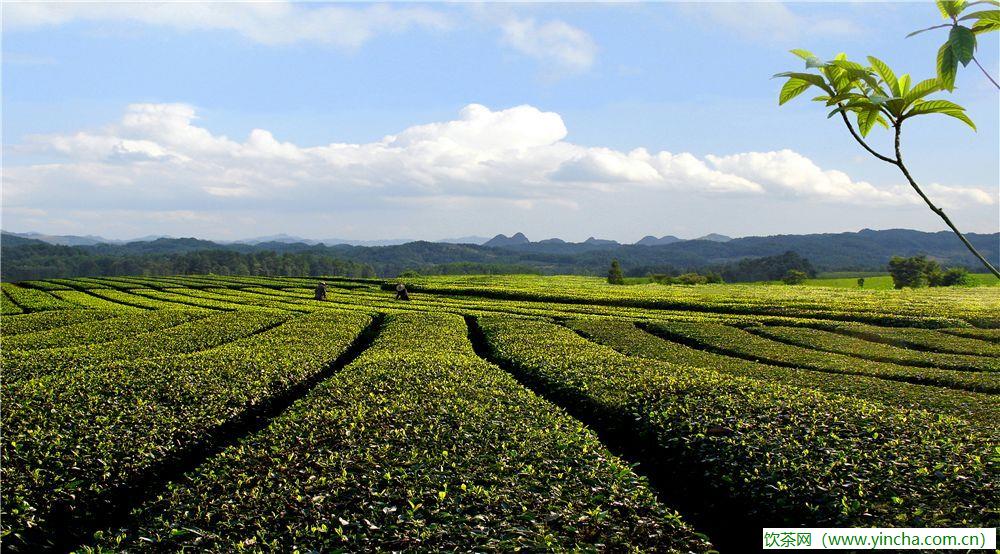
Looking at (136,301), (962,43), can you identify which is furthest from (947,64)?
(136,301)

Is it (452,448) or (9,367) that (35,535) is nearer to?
(452,448)

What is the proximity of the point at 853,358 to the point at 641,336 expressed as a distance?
8.11 meters

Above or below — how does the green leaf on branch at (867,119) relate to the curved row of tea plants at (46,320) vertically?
above

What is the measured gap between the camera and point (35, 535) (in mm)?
9070

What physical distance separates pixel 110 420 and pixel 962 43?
48.0ft

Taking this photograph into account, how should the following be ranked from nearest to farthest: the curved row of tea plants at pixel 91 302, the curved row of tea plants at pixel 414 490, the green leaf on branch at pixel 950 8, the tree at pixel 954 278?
1. the green leaf on branch at pixel 950 8
2. the curved row of tea plants at pixel 414 490
3. the curved row of tea plants at pixel 91 302
4. the tree at pixel 954 278

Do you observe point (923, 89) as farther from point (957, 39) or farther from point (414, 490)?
point (414, 490)

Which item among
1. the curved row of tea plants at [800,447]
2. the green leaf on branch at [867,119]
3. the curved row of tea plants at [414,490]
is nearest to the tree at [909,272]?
the curved row of tea plants at [800,447]

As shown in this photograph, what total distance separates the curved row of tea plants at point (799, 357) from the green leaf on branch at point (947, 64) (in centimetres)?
1963

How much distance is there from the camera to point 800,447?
33.9 feet

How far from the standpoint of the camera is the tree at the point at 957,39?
2.36m

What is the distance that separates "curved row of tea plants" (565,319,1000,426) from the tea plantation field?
0.11 metres

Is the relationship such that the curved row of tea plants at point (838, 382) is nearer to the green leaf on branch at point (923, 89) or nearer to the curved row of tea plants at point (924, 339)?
the curved row of tea plants at point (924, 339)

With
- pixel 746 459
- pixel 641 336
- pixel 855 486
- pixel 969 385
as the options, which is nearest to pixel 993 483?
pixel 855 486
